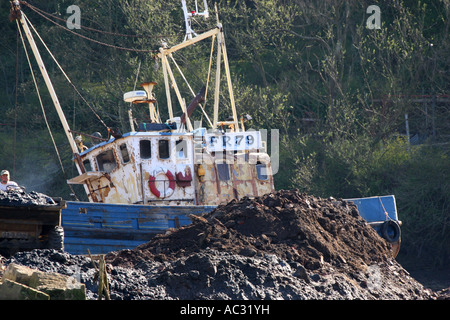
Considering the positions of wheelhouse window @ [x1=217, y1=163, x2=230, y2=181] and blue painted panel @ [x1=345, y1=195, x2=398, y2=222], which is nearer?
blue painted panel @ [x1=345, y1=195, x2=398, y2=222]

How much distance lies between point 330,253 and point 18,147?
17010mm

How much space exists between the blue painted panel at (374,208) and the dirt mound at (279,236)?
2552 mm

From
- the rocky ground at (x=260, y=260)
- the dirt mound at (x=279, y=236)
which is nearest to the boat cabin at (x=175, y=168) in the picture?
the rocky ground at (x=260, y=260)

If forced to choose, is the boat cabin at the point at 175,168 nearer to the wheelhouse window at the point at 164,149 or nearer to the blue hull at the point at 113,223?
the wheelhouse window at the point at 164,149

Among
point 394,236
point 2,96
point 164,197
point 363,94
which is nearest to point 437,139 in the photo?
point 363,94

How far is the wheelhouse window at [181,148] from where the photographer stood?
1490 centimetres

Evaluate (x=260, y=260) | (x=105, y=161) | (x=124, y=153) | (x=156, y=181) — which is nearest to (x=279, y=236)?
(x=260, y=260)

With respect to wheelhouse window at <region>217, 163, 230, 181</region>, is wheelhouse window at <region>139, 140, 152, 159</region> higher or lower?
higher

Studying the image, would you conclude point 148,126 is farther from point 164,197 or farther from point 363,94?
point 363,94

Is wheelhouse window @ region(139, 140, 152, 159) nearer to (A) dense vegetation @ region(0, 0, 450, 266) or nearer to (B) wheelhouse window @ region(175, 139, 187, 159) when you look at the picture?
(B) wheelhouse window @ region(175, 139, 187, 159)

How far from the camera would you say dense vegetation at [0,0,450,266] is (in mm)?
20609

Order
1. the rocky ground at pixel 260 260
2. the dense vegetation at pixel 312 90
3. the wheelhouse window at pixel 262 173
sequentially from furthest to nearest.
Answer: the dense vegetation at pixel 312 90
the wheelhouse window at pixel 262 173
the rocky ground at pixel 260 260

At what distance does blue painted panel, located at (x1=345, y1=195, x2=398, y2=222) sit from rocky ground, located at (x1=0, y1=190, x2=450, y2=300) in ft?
7.06

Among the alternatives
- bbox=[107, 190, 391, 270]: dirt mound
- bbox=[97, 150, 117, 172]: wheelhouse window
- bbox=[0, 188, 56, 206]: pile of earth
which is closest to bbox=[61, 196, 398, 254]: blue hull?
bbox=[97, 150, 117, 172]: wheelhouse window
